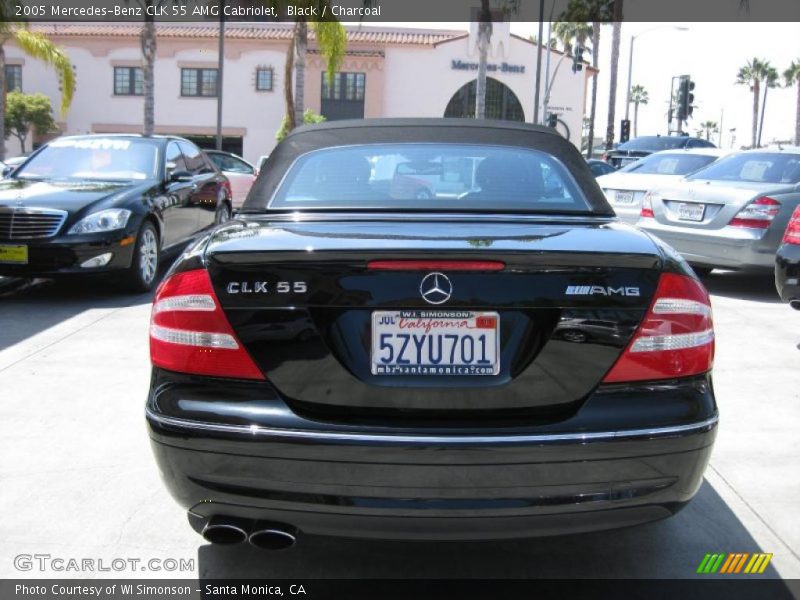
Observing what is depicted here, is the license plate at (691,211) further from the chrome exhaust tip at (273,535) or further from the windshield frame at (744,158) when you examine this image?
the chrome exhaust tip at (273,535)

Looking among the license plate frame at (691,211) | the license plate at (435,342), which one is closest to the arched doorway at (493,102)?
the license plate frame at (691,211)

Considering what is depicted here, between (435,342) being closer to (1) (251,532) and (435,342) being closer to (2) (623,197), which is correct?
(1) (251,532)

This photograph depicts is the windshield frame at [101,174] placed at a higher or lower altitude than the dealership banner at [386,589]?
higher

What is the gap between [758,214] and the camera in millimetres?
9312

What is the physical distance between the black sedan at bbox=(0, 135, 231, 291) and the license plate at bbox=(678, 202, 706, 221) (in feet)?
17.1

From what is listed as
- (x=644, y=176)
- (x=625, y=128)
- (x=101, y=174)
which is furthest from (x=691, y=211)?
(x=625, y=128)

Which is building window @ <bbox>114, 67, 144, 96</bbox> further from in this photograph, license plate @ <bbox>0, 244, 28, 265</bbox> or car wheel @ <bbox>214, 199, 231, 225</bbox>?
license plate @ <bbox>0, 244, 28, 265</bbox>

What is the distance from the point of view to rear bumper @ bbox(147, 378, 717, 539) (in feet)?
8.39

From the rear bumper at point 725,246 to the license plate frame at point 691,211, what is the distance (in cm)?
11

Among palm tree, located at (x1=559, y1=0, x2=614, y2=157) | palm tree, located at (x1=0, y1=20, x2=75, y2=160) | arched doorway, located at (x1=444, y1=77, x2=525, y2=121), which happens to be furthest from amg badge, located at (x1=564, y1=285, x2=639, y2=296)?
arched doorway, located at (x1=444, y1=77, x2=525, y2=121)

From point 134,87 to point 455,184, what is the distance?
44.2 meters

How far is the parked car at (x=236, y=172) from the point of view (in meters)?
18.0

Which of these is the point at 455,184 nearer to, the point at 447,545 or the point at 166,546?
the point at 447,545

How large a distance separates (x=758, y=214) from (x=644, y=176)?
3204 mm
